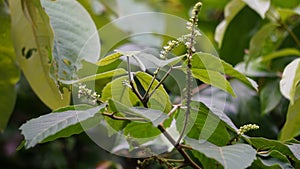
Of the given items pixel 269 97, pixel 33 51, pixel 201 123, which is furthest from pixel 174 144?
pixel 269 97

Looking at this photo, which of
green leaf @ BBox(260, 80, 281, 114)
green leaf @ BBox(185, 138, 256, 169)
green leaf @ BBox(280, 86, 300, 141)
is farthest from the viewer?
green leaf @ BBox(260, 80, 281, 114)

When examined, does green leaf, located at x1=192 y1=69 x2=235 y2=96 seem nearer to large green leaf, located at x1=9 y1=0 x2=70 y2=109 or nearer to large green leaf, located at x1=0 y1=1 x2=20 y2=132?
large green leaf, located at x1=9 y1=0 x2=70 y2=109

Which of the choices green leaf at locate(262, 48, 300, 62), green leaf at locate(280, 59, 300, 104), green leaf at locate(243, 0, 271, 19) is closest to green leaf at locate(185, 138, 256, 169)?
green leaf at locate(280, 59, 300, 104)

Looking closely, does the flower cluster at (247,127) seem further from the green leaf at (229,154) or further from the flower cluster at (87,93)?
the flower cluster at (87,93)

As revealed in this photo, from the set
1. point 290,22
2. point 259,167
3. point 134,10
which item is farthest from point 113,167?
point 259,167

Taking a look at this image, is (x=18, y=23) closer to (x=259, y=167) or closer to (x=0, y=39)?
(x=0, y=39)

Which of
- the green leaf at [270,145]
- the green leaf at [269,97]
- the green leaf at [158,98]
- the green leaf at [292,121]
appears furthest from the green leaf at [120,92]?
the green leaf at [269,97]

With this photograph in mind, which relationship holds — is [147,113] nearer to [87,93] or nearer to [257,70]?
[87,93]
